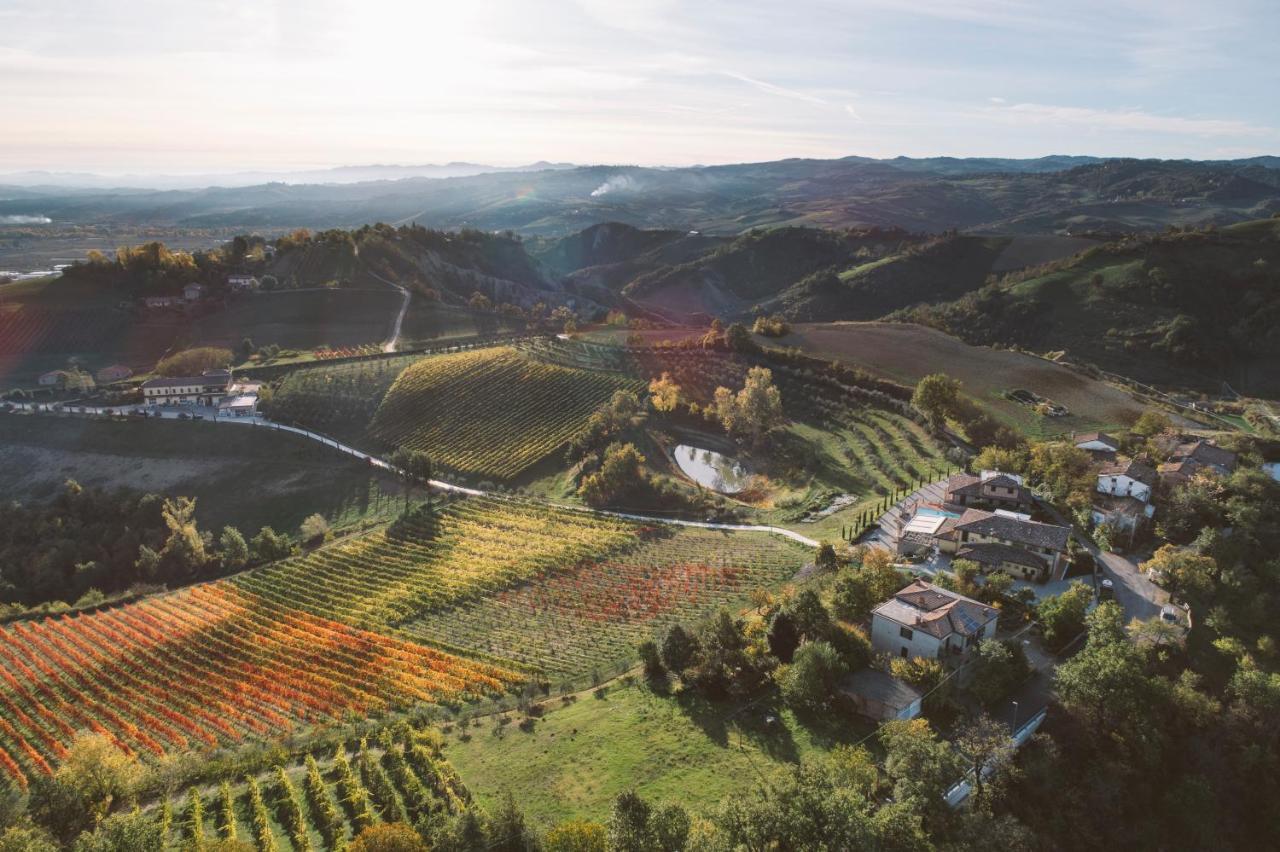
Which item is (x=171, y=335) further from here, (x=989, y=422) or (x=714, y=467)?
(x=989, y=422)

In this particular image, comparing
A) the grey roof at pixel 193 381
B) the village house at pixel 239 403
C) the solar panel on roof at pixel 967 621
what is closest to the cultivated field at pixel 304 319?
the grey roof at pixel 193 381

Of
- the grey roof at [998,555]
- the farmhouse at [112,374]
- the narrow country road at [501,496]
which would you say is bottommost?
the narrow country road at [501,496]

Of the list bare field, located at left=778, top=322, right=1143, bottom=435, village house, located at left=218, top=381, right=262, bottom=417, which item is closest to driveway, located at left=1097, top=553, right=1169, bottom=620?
bare field, located at left=778, top=322, right=1143, bottom=435

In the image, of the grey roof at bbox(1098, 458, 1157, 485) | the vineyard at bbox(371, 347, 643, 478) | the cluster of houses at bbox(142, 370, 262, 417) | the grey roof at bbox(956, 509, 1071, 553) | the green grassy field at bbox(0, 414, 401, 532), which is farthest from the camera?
the cluster of houses at bbox(142, 370, 262, 417)

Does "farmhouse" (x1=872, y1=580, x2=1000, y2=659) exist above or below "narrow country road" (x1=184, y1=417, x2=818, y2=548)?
above

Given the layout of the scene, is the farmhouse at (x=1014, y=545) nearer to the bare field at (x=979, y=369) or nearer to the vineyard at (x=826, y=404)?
the vineyard at (x=826, y=404)

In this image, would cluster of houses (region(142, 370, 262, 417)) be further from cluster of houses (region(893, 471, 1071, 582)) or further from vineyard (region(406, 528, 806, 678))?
cluster of houses (region(893, 471, 1071, 582))

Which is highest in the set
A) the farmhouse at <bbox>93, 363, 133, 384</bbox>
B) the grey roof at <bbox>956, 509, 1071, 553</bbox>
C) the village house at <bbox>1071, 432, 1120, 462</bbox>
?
the farmhouse at <bbox>93, 363, 133, 384</bbox>

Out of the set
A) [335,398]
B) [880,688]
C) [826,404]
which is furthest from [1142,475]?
[335,398]

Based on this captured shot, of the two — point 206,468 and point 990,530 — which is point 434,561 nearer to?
point 206,468
